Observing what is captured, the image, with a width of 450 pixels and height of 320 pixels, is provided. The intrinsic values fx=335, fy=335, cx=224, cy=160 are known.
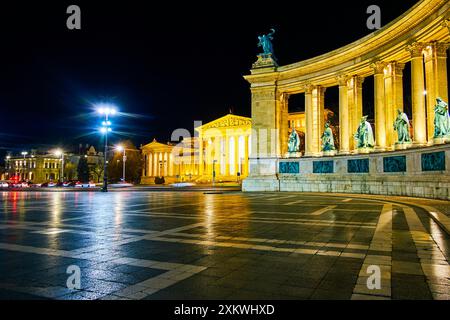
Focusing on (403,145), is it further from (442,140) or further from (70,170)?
(70,170)

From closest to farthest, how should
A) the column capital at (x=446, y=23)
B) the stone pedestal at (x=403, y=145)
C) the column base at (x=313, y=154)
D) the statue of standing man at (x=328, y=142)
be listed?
the column capital at (x=446, y=23), the stone pedestal at (x=403, y=145), the statue of standing man at (x=328, y=142), the column base at (x=313, y=154)

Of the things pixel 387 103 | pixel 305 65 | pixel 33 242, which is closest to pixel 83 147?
pixel 305 65

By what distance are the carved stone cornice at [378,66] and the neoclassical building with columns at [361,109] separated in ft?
0.20

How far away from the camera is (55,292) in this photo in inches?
190

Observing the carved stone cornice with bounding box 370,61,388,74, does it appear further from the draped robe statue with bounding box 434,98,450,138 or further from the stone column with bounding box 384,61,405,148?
the draped robe statue with bounding box 434,98,450,138

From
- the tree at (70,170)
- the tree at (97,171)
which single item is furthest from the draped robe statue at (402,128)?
the tree at (70,170)

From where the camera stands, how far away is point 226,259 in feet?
22.4

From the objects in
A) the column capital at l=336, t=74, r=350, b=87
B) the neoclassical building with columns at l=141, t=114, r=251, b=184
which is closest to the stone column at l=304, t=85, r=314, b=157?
the column capital at l=336, t=74, r=350, b=87

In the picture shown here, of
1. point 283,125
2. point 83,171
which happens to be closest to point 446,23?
point 283,125

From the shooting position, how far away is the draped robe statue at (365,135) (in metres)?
29.2

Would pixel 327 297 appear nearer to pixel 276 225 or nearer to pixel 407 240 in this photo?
pixel 407 240

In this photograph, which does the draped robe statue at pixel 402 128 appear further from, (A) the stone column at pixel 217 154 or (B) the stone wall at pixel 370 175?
(A) the stone column at pixel 217 154

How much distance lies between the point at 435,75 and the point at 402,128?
13.8 feet
